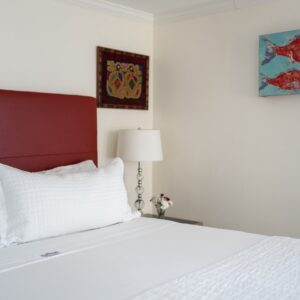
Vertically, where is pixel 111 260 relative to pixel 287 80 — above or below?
below

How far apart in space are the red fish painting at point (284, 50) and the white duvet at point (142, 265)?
1.40 metres

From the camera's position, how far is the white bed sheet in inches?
66.8

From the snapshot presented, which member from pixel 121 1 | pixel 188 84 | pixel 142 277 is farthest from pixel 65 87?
pixel 142 277

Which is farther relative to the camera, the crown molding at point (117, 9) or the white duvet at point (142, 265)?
the crown molding at point (117, 9)

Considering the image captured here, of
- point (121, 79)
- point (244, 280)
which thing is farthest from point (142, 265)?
point (121, 79)

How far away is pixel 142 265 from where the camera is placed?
6.51ft

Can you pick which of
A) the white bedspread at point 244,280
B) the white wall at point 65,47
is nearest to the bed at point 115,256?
the white bedspread at point 244,280

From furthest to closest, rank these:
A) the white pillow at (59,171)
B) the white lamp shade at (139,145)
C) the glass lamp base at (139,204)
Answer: the glass lamp base at (139,204) → the white lamp shade at (139,145) → the white pillow at (59,171)

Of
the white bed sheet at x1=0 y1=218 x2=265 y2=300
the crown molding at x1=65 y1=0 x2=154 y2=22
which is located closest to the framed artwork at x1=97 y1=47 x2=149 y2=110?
the crown molding at x1=65 y1=0 x2=154 y2=22

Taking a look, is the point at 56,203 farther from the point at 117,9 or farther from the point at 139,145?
the point at 117,9

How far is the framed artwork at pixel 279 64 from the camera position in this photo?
126 inches

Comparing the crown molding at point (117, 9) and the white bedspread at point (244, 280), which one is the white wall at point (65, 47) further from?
the white bedspread at point (244, 280)

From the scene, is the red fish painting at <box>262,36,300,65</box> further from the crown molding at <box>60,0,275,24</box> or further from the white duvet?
the white duvet

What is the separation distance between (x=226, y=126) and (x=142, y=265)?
1922 mm
